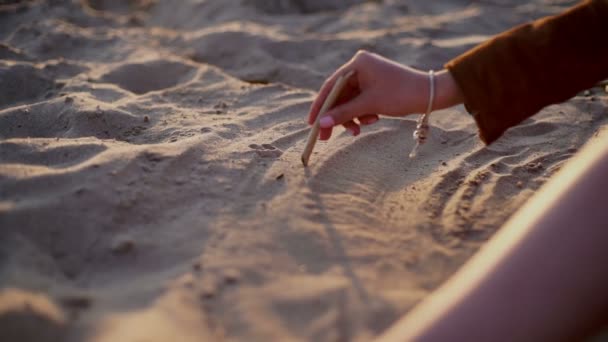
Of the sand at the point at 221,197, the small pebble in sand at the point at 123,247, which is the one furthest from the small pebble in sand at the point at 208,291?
the small pebble in sand at the point at 123,247

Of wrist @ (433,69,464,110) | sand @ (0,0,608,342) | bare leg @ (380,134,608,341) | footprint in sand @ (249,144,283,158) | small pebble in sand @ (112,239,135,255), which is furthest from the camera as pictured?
footprint in sand @ (249,144,283,158)

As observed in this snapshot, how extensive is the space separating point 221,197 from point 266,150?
0.36m

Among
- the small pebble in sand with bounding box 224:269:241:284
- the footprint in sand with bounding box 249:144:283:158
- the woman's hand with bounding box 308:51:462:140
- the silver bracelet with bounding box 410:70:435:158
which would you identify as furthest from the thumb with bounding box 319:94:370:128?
the small pebble in sand with bounding box 224:269:241:284

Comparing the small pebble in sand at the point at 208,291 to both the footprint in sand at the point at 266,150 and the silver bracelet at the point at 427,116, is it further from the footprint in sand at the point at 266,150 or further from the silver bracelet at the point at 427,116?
the silver bracelet at the point at 427,116

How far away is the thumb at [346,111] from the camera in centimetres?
143

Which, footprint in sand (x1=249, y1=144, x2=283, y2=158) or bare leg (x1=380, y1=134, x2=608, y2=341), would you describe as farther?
footprint in sand (x1=249, y1=144, x2=283, y2=158)

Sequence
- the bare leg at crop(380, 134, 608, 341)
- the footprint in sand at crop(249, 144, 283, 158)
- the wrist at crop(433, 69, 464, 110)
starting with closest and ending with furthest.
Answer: the bare leg at crop(380, 134, 608, 341)
the wrist at crop(433, 69, 464, 110)
the footprint in sand at crop(249, 144, 283, 158)

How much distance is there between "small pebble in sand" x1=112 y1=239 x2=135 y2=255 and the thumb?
70 centimetres

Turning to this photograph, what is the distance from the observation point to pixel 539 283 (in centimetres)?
94

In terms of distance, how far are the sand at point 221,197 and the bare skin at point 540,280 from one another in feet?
0.57

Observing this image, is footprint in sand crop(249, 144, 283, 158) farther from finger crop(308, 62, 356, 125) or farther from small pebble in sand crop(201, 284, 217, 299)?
small pebble in sand crop(201, 284, 217, 299)

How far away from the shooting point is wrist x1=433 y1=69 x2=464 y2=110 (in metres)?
1.41

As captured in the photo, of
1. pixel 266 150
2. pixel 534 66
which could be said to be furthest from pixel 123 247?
pixel 534 66

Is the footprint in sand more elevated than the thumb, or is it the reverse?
the thumb
